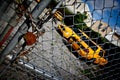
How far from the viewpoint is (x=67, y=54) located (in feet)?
23.8

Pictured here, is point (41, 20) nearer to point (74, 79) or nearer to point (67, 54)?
point (74, 79)

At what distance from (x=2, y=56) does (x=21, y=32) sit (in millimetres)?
163

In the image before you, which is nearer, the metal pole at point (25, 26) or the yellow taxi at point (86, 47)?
the metal pole at point (25, 26)

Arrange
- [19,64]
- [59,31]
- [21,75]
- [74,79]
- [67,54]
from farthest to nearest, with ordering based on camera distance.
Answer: [59,31] < [67,54] < [74,79] < [21,75] < [19,64]

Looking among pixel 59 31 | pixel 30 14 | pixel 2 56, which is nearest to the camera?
pixel 30 14

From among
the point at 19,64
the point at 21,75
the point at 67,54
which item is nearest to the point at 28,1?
the point at 19,64

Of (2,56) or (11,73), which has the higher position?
(2,56)

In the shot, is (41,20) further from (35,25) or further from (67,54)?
(67,54)

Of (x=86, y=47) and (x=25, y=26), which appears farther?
(x=86, y=47)

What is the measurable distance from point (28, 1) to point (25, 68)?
46 cm

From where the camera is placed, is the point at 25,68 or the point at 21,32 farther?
the point at 25,68

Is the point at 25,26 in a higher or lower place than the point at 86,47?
higher

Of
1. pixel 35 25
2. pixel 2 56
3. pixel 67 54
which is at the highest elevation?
pixel 35 25

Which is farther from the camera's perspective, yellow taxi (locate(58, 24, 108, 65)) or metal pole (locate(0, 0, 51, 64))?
yellow taxi (locate(58, 24, 108, 65))
